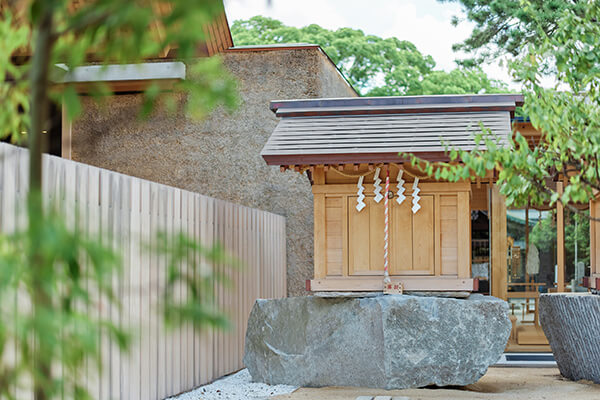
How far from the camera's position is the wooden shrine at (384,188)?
28.7 ft

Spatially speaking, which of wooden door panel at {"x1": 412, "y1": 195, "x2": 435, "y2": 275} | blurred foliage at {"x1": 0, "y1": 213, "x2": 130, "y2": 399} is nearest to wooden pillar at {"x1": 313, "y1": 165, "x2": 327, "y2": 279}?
wooden door panel at {"x1": 412, "y1": 195, "x2": 435, "y2": 275}

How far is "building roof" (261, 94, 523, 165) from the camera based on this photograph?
8633 millimetres

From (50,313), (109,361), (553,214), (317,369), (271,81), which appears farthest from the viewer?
(553,214)

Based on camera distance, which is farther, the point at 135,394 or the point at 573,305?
the point at 573,305

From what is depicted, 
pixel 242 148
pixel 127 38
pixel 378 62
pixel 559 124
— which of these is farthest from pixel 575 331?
pixel 378 62

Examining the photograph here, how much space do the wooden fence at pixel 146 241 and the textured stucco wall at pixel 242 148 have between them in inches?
86.9

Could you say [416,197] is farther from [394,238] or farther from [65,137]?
[65,137]

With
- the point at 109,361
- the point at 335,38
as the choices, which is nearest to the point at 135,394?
the point at 109,361

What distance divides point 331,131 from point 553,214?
26.5 feet

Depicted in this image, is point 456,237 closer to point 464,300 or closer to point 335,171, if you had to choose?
point 464,300

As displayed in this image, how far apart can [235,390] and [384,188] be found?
281 centimetres

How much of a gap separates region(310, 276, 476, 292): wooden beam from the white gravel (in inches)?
47.4

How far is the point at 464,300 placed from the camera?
340 inches

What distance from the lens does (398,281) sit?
8.92 m
